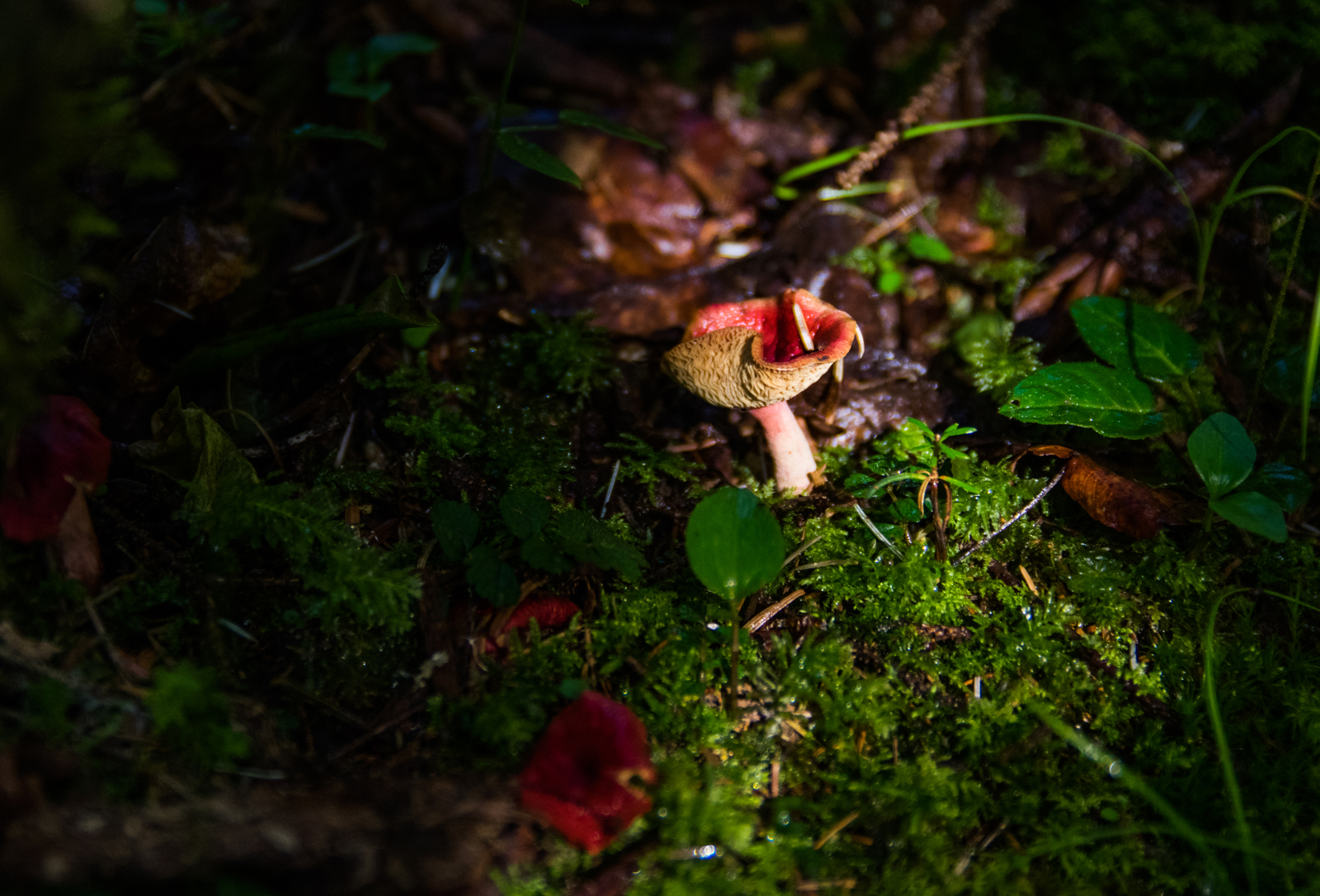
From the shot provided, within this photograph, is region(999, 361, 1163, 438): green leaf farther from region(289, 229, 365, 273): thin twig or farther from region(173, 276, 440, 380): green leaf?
region(289, 229, 365, 273): thin twig

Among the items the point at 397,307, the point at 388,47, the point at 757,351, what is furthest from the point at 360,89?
the point at 757,351

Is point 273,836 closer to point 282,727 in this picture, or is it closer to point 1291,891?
point 282,727

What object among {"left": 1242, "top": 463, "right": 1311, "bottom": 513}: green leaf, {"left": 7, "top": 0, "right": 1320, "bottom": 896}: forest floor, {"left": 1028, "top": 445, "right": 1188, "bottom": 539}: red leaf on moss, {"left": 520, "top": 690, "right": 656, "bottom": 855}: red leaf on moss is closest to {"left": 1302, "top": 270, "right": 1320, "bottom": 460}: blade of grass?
{"left": 7, "top": 0, "right": 1320, "bottom": 896}: forest floor

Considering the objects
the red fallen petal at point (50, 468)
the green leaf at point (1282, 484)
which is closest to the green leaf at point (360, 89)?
the red fallen petal at point (50, 468)

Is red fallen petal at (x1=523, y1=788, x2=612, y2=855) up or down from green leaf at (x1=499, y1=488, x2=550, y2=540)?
down

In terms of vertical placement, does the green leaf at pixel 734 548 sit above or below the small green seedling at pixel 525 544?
above

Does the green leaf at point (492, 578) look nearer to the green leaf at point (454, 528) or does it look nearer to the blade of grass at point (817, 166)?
the green leaf at point (454, 528)

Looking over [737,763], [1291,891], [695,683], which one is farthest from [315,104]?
[1291,891]
